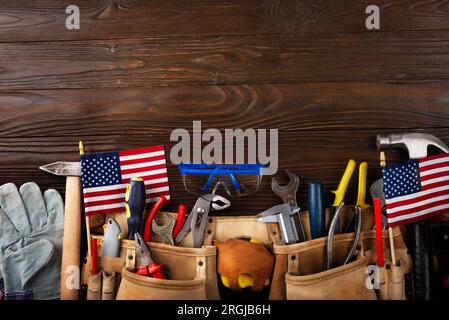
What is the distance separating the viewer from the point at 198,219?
1.28m

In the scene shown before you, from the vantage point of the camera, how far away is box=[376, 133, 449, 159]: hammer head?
50.1 inches

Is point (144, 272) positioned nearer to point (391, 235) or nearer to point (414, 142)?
point (391, 235)

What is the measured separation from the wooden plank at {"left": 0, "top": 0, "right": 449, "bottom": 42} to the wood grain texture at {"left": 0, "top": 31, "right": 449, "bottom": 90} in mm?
23

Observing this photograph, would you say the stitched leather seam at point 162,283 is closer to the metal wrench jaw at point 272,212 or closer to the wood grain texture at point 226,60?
the metal wrench jaw at point 272,212

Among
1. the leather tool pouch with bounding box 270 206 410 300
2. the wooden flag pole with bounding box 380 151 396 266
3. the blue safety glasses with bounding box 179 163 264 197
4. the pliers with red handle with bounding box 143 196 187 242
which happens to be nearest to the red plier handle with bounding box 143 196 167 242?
the pliers with red handle with bounding box 143 196 187 242

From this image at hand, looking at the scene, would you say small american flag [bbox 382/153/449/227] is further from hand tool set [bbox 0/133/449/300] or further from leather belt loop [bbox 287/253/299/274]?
leather belt loop [bbox 287/253/299/274]

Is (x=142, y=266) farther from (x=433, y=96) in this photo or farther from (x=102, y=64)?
(x=433, y=96)

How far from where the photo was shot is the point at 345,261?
1.22m

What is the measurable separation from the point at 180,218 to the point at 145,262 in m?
0.14

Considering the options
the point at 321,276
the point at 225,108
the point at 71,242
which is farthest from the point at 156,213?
the point at 321,276

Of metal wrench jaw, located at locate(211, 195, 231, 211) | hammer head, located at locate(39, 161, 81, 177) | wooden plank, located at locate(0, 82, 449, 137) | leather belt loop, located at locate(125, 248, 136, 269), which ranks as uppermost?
wooden plank, located at locate(0, 82, 449, 137)

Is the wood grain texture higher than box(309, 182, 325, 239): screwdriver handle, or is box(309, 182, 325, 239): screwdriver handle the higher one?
the wood grain texture
